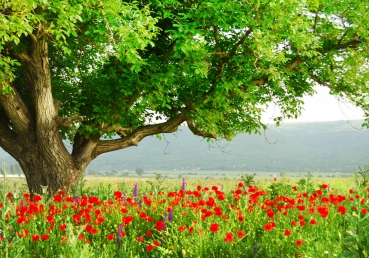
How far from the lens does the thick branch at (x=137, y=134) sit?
13.3 metres

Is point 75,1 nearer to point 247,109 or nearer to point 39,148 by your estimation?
point 39,148

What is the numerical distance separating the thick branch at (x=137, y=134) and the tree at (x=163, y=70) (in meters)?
0.04

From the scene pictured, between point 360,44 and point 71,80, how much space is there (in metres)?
10.3

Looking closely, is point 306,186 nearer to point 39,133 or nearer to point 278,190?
point 278,190

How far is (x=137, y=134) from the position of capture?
44.8 ft

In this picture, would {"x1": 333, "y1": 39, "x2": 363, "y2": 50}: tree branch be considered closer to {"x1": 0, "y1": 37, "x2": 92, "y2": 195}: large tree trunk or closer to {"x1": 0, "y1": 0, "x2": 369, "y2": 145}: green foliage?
{"x1": 0, "y1": 0, "x2": 369, "y2": 145}: green foliage

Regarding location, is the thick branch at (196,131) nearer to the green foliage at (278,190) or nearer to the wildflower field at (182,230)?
the green foliage at (278,190)

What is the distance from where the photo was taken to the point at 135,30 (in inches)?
380

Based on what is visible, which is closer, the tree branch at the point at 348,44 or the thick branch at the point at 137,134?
the tree branch at the point at 348,44

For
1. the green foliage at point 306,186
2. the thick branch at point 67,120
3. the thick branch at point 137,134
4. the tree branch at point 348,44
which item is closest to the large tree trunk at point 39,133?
the thick branch at point 67,120

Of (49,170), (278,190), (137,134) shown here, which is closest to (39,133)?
(49,170)

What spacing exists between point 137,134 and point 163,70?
2975mm

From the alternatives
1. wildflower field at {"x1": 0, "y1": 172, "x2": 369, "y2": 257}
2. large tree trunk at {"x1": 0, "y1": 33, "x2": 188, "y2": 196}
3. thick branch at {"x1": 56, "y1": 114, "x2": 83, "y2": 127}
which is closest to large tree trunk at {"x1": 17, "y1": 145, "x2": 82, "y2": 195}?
large tree trunk at {"x1": 0, "y1": 33, "x2": 188, "y2": 196}

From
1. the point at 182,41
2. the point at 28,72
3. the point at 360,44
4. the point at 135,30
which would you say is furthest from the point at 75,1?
the point at 360,44
